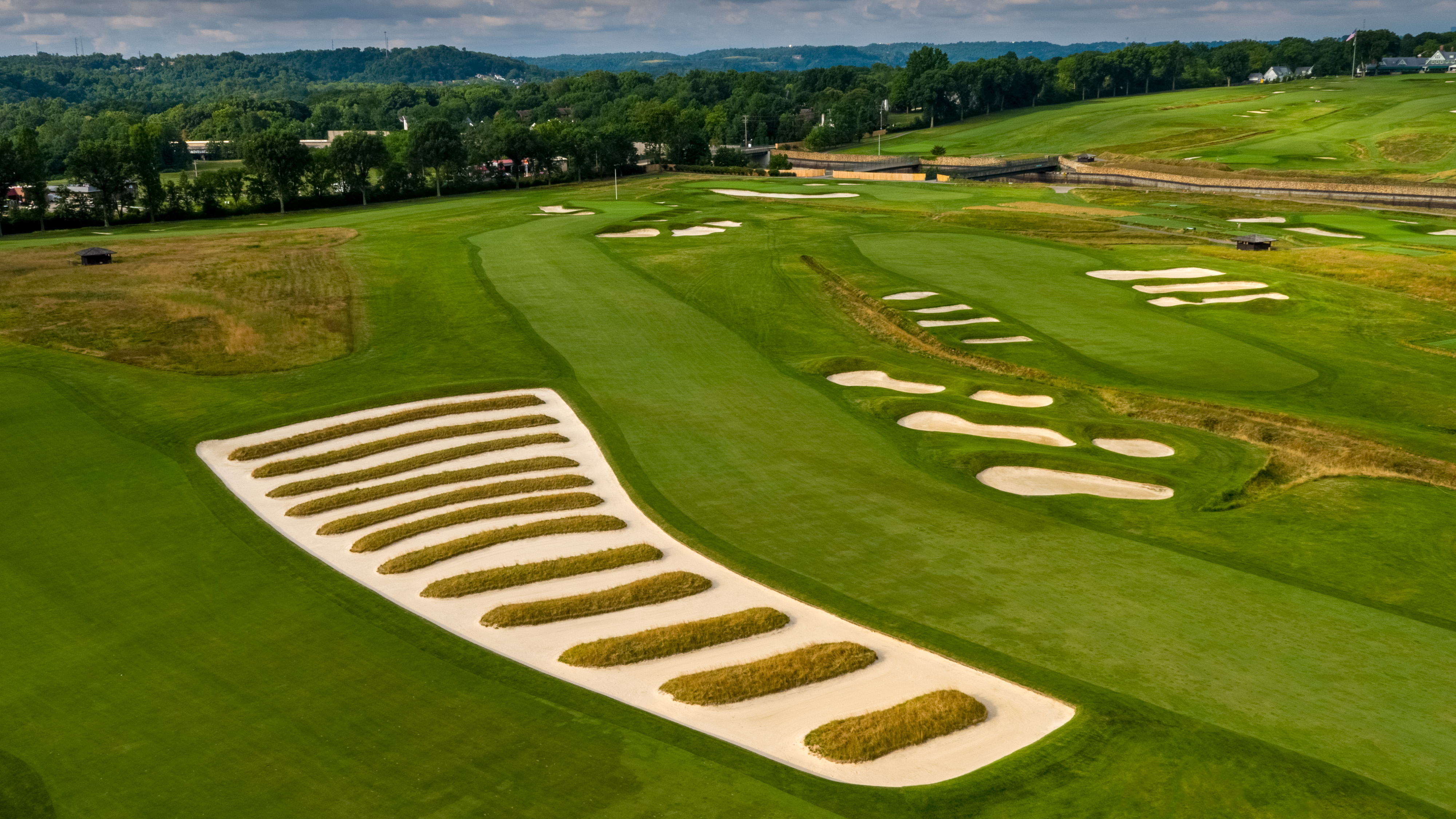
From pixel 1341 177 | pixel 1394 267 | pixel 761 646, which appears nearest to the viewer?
pixel 761 646

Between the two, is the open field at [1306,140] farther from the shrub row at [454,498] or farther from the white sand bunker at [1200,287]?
→ the shrub row at [454,498]

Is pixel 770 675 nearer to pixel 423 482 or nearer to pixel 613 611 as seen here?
pixel 613 611

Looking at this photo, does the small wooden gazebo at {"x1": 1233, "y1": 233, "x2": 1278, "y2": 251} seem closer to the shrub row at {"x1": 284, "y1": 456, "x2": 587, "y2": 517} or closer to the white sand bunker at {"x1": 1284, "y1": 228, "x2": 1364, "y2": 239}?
the white sand bunker at {"x1": 1284, "y1": 228, "x2": 1364, "y2": 239}

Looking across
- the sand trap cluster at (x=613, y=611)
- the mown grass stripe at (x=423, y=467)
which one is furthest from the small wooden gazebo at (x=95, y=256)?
the mown grass stripe at (x=423, y=467)

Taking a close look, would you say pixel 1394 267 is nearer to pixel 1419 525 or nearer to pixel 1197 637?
pixel 1419 525

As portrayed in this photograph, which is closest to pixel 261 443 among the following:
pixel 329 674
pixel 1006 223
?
pixel 329 674

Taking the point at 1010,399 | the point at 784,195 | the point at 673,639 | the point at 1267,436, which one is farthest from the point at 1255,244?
the point at 673,639
